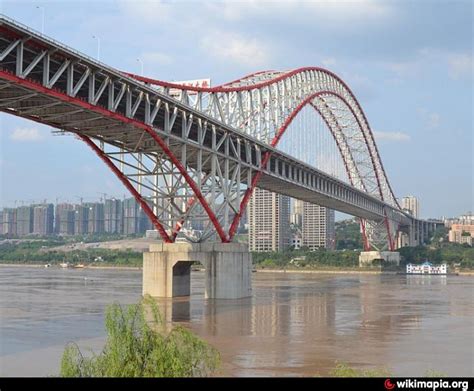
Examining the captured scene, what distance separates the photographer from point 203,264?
52250mm

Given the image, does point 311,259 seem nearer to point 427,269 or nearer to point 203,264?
point 427,269

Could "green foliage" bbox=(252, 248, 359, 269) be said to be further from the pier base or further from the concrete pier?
the concrete pier

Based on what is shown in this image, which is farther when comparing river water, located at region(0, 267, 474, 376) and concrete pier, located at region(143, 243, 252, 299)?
concrete pier, located at region(143, 243, 252, 299)

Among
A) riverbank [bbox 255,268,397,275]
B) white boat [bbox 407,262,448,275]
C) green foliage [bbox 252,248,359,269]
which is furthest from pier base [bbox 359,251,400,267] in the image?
white boat [bbox 407,262,448,275]

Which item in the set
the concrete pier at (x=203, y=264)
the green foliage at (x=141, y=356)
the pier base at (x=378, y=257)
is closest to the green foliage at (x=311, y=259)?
the pier base at (x=378, y=257)

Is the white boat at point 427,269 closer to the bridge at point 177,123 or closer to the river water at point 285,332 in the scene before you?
the bridge at point 177,123

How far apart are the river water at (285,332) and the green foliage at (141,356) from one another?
674 centimetres

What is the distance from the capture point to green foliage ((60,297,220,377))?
12422mm

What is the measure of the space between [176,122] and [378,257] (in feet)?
315

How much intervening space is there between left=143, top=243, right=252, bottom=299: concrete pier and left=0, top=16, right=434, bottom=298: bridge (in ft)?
3.58

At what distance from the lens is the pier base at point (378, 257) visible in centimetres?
13738

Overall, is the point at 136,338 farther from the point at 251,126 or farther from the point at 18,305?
the point at 251,126

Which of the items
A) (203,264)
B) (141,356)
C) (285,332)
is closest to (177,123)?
(203,264)
